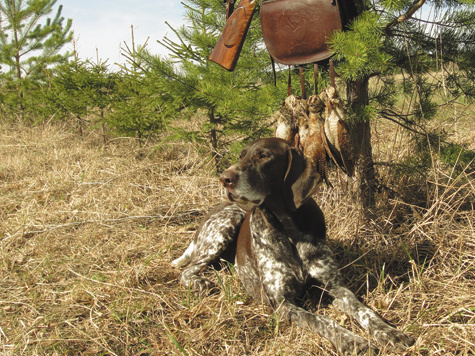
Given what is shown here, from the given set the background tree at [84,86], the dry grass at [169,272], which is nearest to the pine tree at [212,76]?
the dry grass at [169,272]

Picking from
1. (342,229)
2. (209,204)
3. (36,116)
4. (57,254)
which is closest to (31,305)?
(57,254)

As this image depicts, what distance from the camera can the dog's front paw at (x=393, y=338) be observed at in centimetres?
219

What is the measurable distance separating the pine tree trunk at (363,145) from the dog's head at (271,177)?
104 cm

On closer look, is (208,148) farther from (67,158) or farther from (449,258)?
(449,258)

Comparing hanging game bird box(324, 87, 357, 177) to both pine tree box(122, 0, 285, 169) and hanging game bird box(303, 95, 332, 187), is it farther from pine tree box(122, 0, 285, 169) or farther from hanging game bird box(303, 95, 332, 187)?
pine tree box(122, 0, 285, 169)

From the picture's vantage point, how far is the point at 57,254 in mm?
3643

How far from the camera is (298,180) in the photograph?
8.13ft

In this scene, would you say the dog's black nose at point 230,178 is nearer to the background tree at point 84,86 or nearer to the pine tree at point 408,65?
the pine tree at point 408,65

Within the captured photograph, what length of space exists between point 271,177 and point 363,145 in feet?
4.52

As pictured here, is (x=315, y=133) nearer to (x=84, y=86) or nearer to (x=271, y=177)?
(x=271, y=177)

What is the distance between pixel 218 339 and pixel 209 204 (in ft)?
6.77

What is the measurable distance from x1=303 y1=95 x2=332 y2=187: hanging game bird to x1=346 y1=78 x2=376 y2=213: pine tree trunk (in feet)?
2.28

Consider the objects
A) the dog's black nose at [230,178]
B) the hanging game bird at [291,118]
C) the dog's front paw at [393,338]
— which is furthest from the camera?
the hanging game bird at [291,118]

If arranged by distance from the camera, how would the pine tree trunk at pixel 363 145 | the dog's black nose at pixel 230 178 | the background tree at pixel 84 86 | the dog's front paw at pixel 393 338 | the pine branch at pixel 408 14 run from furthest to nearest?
1. the background tree at pixel 84 86
2. the pine tree trunk at pixel 363 145
3. the pine branch at pixel 408 14
4. the dog's black nose at pixel 230 178
5. the dog's front paw at pixel 393 338
